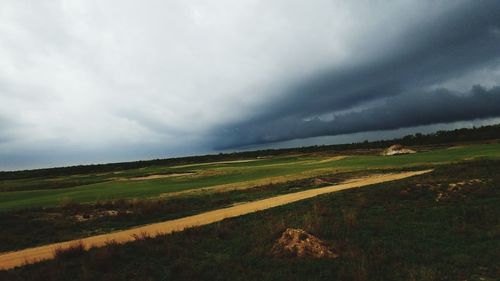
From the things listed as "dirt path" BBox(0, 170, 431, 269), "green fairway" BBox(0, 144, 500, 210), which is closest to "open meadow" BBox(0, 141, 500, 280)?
"dirt path" BBox(0, 170, 431, 269)

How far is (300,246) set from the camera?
14.8 meters

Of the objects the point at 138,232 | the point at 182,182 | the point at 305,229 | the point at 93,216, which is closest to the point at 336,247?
the point at 305,229

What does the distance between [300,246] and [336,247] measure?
4.58 feet

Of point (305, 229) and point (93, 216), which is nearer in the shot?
point (305, 229)

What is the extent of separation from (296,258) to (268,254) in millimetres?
1190

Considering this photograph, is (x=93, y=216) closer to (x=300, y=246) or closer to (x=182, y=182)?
(x=300, y=246)

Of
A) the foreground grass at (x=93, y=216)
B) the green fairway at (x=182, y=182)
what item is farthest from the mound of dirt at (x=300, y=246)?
the green fairway at (x=182, y=182)

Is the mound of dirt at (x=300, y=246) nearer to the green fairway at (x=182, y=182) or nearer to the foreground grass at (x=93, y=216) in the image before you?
the foreground grass at (x=93, y=216)

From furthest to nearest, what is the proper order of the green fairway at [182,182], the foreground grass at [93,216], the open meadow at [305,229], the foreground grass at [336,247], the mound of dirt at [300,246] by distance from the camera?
the green fairway at [182,182] → the foreground grass at [93,216] → the mound of dirt at [300,246] → the open meadow at [305,229] → the foreground grass at [336,247]

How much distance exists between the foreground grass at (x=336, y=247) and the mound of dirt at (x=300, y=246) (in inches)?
18.7

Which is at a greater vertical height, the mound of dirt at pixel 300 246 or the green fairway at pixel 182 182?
the green fairway at pixel 182 182

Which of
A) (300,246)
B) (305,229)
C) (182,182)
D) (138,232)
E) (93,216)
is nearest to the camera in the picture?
(300,246)

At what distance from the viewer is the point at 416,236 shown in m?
16.5

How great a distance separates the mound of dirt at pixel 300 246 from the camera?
14.3m
